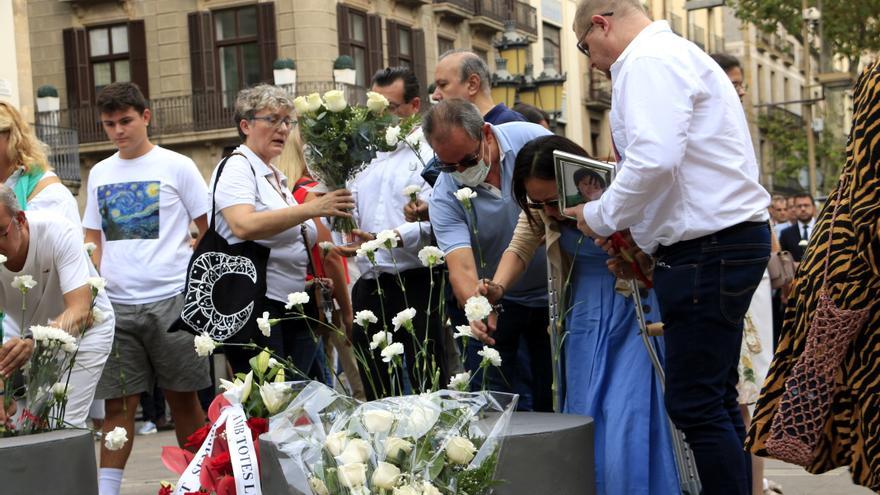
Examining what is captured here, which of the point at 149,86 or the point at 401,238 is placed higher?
the point at 149,86

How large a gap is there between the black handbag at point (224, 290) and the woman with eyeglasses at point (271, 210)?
0.17ft

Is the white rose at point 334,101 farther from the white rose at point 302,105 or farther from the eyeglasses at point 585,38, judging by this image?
the eyeglasses at point 585,38

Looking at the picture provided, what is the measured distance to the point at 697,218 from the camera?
4.50 meters

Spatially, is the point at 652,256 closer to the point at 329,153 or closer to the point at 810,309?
the point at 810,309

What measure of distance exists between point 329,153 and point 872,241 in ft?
9.89

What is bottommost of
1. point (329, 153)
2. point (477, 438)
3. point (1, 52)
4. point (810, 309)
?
point (477, 438)

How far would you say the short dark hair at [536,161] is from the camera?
5.19 meters

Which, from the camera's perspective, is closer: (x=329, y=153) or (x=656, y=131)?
(x=656, y=131)

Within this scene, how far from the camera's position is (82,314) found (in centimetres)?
579

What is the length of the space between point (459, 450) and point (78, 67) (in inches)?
1211

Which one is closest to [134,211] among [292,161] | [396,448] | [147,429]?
[292,161]

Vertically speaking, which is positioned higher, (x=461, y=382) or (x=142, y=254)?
(x=142, y=254)

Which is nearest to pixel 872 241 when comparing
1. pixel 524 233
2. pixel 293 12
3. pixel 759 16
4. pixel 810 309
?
pixel 810 309

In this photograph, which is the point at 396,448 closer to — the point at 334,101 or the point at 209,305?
the point at 334,101
